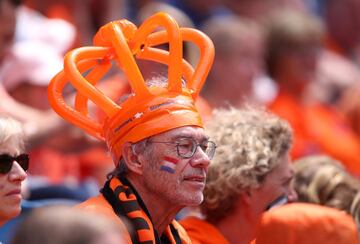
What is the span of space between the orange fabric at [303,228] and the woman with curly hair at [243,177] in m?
0.74

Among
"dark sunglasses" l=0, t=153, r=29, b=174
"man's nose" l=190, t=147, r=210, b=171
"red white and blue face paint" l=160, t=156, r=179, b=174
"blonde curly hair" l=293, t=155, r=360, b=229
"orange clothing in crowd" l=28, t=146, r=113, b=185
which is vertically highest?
"man's nose" l=190, t=147, r=210, b=171

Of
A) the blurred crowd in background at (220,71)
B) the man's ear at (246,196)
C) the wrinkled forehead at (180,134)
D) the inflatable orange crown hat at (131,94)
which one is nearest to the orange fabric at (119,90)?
the blurred crowd in background at (220,71)

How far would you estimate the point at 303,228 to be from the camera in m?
4.88

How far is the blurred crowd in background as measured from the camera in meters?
6.84

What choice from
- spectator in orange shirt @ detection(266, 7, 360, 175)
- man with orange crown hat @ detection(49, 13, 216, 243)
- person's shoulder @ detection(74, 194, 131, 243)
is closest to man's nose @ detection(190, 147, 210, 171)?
man with orange crown hat @ detection(49, 13, 216, 243)

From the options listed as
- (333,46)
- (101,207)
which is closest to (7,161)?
(101,207)

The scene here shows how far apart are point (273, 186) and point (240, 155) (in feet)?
0.82

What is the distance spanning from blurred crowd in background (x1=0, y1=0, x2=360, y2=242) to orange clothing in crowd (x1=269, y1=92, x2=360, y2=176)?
11 millimetres

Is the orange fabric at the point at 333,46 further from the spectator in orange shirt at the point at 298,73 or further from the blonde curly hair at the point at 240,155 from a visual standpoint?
the blonde curly hair at the point at 240,155

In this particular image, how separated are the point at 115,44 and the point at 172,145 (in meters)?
0.50

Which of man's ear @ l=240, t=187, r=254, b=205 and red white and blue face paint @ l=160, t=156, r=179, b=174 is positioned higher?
red white and blue face paint @ l=160, t=156, r=179, b=174

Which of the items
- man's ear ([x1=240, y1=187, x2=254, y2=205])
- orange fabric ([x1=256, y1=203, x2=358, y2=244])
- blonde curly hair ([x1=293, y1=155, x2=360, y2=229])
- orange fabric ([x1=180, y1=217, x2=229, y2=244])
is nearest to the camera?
orange fabric ([x1=256, y1=203, x2=358, y2=244])

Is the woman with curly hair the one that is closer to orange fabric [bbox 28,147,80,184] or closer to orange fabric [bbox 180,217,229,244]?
orange fabric [bbox 180,217,229,244]

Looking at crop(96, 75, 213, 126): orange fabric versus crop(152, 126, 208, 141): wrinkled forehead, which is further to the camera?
crop(96, 75, 213, 126): orange fabric
